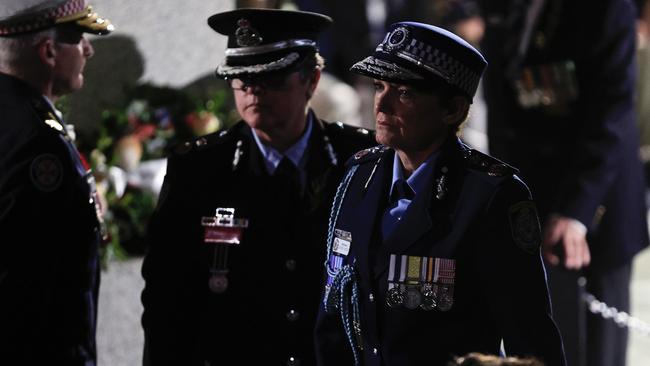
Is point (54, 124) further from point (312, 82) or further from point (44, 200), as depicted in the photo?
point (312, 82)

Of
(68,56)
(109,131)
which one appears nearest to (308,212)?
(68,56)

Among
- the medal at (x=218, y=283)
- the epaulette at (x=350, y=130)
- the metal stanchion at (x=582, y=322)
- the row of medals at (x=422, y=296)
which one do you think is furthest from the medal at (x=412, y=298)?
the metal stanchion at (x=582, y=322)

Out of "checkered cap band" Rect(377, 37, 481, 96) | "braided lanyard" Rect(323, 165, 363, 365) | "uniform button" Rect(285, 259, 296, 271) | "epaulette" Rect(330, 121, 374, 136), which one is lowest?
"uniform button" Rect(285, 259, 296, 271)

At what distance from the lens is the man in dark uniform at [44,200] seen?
401 centimetres

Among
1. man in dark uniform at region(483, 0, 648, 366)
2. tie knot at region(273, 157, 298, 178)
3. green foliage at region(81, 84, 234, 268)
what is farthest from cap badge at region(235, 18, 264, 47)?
man in dark uniform at region(483, 0, 648, 366)

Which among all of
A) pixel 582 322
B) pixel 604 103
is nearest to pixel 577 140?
pixel 604 103

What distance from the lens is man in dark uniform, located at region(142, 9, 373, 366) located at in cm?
403

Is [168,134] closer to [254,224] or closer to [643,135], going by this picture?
[254,224]

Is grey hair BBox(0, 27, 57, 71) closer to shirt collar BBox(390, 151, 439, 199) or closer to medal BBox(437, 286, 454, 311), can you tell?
shirt collar BBox(390, 151, 439, 199)

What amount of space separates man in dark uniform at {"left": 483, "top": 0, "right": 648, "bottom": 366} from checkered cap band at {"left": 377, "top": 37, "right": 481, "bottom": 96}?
238cm

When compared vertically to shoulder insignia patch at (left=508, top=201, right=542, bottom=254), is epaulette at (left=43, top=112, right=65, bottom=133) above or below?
below

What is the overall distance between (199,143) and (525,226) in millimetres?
1401

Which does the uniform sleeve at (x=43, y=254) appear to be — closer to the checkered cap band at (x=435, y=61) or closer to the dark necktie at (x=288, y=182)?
the dark necktie at (x=288, y=182)

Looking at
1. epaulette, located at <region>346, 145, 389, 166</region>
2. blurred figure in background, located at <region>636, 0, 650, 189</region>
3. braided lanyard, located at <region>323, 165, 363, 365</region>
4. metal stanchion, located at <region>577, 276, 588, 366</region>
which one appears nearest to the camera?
braided lanyard, located at <region>323, 165, 363, 365</region>
